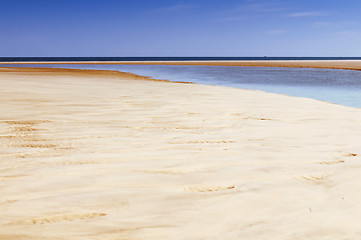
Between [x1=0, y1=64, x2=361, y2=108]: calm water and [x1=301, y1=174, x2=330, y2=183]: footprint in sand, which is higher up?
[x1=0, y1=64, x2=361, y2=108]: calm water

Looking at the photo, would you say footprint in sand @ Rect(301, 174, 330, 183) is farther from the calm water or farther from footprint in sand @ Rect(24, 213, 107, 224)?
the calm water

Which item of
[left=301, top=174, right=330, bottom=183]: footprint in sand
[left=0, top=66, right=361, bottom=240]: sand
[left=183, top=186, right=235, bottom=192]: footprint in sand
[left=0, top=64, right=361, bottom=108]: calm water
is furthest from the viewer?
[left=0, top=64, right=361, bottom=108]: calm water

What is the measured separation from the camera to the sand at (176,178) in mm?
1878

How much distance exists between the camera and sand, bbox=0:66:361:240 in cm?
188

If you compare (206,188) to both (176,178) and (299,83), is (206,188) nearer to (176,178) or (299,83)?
(176,178)

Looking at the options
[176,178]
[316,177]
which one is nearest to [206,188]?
[176,178]

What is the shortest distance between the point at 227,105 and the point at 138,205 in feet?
15.5

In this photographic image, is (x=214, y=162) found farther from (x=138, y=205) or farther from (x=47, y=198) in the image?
(x=47, y=198)

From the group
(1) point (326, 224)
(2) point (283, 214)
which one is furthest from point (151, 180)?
(1) point (326, 224)

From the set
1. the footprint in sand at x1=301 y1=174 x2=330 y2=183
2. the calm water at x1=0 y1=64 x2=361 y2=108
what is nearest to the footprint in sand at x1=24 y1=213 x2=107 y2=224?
the footprint in sand at x1=301 y1=174 x2=330 y2=183

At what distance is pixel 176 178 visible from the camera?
2627 mm

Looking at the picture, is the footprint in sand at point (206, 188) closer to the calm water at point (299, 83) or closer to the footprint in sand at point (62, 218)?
the footprint in sand at point (62, 218)

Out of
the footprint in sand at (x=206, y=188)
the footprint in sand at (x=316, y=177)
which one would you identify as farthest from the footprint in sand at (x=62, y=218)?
the footprint in sand at (x=316, y=177)

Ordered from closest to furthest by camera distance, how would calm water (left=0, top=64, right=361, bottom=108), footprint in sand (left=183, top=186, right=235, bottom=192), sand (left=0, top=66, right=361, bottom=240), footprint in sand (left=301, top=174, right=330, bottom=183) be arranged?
sand (left=0, top=66, right=361, bottom=240) → footprint in sand (left=183, top=186, right=235, bottom=192) → footprint in sand (left=301, top=174, right=330, bottom=183) → calm water (left=0, top=64, right=361, bottom=108)
